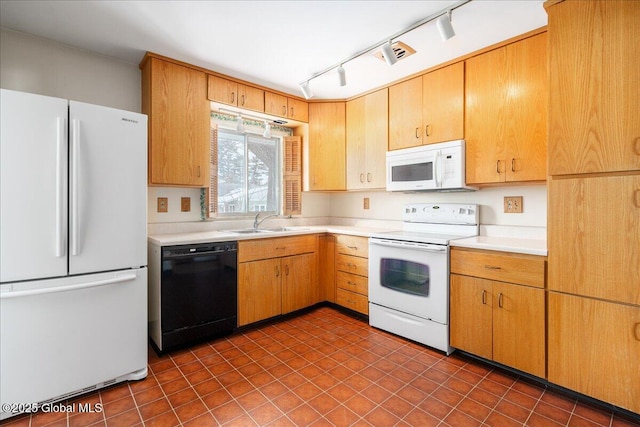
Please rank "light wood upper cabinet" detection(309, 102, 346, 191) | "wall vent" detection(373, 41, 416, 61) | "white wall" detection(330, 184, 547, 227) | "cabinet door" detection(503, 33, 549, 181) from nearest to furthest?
1. "cabinet door" detection(503, 33, 549, 181)
2. "wall vent" detection(373, 41, 416, 61)
3. "white wall" detection(330, 184, 547, 227)
4. "light wood upper cabinet" detection(309, 102, 346, 191)

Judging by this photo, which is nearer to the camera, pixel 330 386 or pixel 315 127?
pixel 330 386

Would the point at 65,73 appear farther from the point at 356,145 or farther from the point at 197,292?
the point at 356,145

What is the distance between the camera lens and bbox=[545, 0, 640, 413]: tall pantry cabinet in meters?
1.66

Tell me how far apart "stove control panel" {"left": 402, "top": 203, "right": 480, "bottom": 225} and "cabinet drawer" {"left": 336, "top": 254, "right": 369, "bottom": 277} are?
0.67m

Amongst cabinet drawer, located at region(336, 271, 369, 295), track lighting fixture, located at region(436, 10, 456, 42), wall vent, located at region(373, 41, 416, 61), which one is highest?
wall vent, located at region(373, 41, 416, 61)

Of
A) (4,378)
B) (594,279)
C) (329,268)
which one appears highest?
(594,279)

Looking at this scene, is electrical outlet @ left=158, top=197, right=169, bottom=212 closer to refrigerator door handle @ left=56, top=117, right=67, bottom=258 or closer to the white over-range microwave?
refrigerator door handle @ left=56, top=117, right=67, bottom=258

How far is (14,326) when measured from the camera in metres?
1.67

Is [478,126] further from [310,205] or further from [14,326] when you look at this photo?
[14,326]

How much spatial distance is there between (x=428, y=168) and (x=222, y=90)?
81.6 inches

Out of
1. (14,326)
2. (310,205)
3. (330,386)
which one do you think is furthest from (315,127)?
(14,326)

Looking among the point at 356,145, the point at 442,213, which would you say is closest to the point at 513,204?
the point at 442,213

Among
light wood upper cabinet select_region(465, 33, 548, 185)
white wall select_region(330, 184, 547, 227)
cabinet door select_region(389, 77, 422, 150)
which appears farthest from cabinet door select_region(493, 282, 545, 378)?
cabinet door select_region(389, 77, 422, 150)

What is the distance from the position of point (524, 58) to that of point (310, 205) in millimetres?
2626
